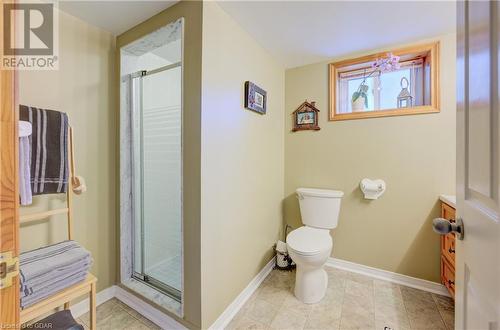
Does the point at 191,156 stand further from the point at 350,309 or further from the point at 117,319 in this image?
the point at 350,309

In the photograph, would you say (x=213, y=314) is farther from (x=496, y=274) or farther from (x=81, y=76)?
(x=81, y=76)

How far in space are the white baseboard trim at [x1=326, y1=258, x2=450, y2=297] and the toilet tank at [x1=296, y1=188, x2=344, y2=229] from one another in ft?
1.55

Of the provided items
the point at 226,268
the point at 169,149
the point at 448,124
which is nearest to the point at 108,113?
the point at 169,149

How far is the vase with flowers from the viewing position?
6.20 feet

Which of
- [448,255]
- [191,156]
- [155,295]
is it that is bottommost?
[155,295]

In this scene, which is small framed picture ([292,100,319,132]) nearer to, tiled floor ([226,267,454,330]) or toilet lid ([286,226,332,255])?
toilet lid ([286,226,332,255])

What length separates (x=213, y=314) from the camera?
1.37m

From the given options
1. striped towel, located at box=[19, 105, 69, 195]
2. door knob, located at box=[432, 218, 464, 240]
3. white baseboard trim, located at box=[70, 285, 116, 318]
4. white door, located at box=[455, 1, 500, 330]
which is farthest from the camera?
white baseboard trim, located at box=[70, 285, 116, 318]

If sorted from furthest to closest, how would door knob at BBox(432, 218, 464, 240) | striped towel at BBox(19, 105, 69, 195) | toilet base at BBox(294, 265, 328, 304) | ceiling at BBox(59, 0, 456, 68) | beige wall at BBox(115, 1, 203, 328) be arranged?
toilet base at BBox(294, 265, 328, 304) < ceiling at BBox(59, 0, 456, 68) < beige wall at BBox(115, 1, 203, 328) < striped towel at BBox(19, 105, 69, 195) < door knob at BBox(432, 218, 464, 240)

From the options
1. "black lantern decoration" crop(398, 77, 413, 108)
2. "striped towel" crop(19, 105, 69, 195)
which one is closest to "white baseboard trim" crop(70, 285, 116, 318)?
"striped towel" crop(19, 105, 69, 195)

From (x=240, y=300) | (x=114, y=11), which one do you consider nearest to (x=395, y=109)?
(x=240, y=300)

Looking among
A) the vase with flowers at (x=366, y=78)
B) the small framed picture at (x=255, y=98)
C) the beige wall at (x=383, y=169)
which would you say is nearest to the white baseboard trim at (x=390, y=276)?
the beige wall at (x=383, y=169)

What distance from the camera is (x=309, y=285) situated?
1640 millimetres

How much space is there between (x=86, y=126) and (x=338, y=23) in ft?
6.49
